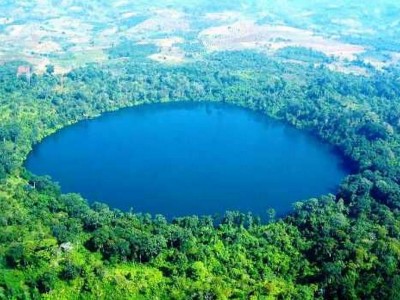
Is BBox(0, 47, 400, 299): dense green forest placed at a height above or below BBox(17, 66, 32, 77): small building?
below

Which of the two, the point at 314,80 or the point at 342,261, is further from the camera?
the point at 314,80

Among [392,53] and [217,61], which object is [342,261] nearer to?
[217,61]

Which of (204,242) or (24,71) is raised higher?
(24,71)

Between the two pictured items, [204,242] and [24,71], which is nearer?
[204,242]

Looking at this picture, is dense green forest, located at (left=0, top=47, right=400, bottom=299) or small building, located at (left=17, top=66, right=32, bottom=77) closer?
dense green forest, located at (left=0, top=47, right=400, bottom=299)

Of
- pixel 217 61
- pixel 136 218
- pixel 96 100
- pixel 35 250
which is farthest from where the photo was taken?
pixel 217 61

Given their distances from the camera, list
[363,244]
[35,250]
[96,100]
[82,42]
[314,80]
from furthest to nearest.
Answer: [82,42], [314,80], [96,100], [363,244], [35,250]

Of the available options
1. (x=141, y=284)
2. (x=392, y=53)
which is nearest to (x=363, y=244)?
(x=141, y=284)

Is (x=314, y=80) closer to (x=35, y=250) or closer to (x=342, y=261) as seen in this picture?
(x=342, y=261)

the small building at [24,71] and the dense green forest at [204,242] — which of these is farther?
the small building at [24,71]

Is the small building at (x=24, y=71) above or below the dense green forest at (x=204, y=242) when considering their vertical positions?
above
